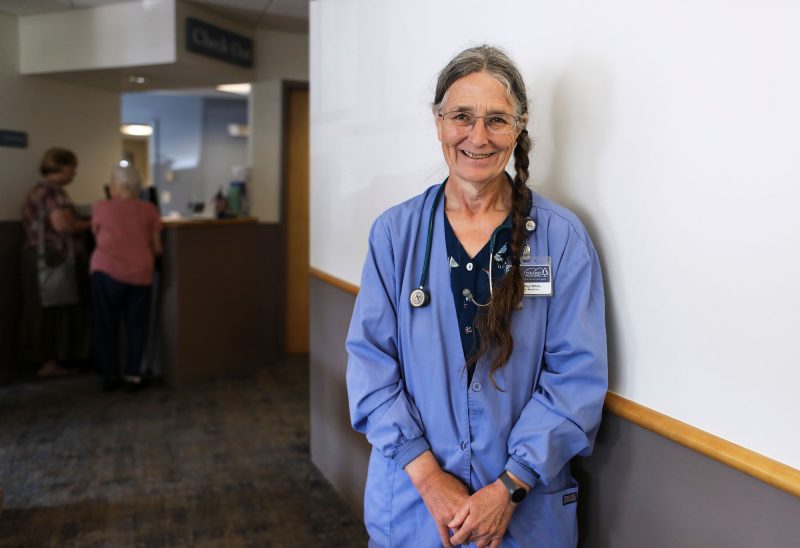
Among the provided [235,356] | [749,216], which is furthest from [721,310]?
[235,356]

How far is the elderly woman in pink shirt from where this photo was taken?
4.71 m

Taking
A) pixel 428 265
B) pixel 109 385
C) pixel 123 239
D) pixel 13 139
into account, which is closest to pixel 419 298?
pixel 428 265

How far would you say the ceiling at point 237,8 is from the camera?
5125mm

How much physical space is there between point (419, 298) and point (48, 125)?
5153 mm

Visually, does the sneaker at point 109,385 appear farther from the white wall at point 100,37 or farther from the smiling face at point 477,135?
the smiling face at point 477,135

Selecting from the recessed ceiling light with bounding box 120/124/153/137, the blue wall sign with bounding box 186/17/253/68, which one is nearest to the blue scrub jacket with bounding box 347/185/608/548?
the blue wall sign with bounding box 186/17/253/68

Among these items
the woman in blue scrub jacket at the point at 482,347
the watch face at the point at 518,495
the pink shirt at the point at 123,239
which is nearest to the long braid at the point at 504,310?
the woman in blue scrub jacket at the point at 482,347

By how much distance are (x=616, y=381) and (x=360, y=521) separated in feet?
5.75

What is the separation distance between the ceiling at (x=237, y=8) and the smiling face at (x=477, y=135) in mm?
3905

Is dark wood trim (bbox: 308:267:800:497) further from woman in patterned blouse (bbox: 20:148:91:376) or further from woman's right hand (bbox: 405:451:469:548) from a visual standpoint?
woman in patterned blouse (bbox: 20:148:91:376)

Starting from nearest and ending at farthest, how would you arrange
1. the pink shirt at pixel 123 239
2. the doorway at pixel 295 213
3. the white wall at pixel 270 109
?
1. the pink shirt at pixel 123 239
2. the white wall at pixel 270 109
3. the doorway at pixel 295 213

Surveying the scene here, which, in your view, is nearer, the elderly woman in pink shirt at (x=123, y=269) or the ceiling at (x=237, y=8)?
the elderly woman in pink shirt at (x=123, y=269)

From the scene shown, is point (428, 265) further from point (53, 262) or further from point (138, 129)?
point (138, 129)

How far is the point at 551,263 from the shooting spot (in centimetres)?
150
